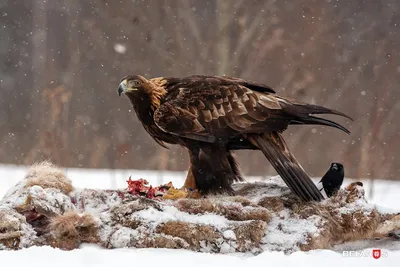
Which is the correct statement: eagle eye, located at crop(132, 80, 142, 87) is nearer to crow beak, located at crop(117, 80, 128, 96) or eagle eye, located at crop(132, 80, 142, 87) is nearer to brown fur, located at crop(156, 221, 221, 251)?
crow beak, located at crop(117, 80, 128, 96)

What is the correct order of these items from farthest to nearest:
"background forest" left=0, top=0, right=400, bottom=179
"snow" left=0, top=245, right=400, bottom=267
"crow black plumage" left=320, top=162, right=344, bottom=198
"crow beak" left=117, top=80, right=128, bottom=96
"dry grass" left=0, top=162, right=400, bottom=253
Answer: "background forest" left=0, top=0, right=400, bottom=179 → "crow black plumage" left=320, top=162, right=344, bottom=198 → "crow beak" left=117, top=80, right=128, bottom=96 → "dry grass" left=0, top=162, right=400, bottom=253 → "snow" left=0, top=245, right=400, bottom=267

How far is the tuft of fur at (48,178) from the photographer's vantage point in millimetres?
5738

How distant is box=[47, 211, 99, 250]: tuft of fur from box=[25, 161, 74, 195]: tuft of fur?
65cm

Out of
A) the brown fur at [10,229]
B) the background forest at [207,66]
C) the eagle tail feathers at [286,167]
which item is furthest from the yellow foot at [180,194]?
the background forest at [207,66]

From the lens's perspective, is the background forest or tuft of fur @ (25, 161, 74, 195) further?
the background forest

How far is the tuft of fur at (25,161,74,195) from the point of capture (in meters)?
5.74

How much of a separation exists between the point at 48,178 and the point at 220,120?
1573 mm

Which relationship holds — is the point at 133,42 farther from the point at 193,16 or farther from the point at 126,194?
the point at 126,194

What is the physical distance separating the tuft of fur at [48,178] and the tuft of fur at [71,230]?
648mm

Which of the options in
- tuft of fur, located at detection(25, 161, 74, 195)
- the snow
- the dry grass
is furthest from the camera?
tuft of fur, located at detection(25, 161, 74, 195)

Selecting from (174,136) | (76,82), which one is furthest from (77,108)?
(174,136)

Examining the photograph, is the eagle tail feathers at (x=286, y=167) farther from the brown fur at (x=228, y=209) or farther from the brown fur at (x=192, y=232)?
the brown fur at (x=192, y=232)

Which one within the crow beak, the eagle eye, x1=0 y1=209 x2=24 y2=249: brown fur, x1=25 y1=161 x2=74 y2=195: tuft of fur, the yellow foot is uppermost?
the eagle eye

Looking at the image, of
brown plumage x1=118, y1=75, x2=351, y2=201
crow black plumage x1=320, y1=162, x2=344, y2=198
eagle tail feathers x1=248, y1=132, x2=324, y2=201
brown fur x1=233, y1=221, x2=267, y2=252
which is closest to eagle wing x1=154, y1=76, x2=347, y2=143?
brown plumage x1=118, y1=75, x2=351, y2=201
